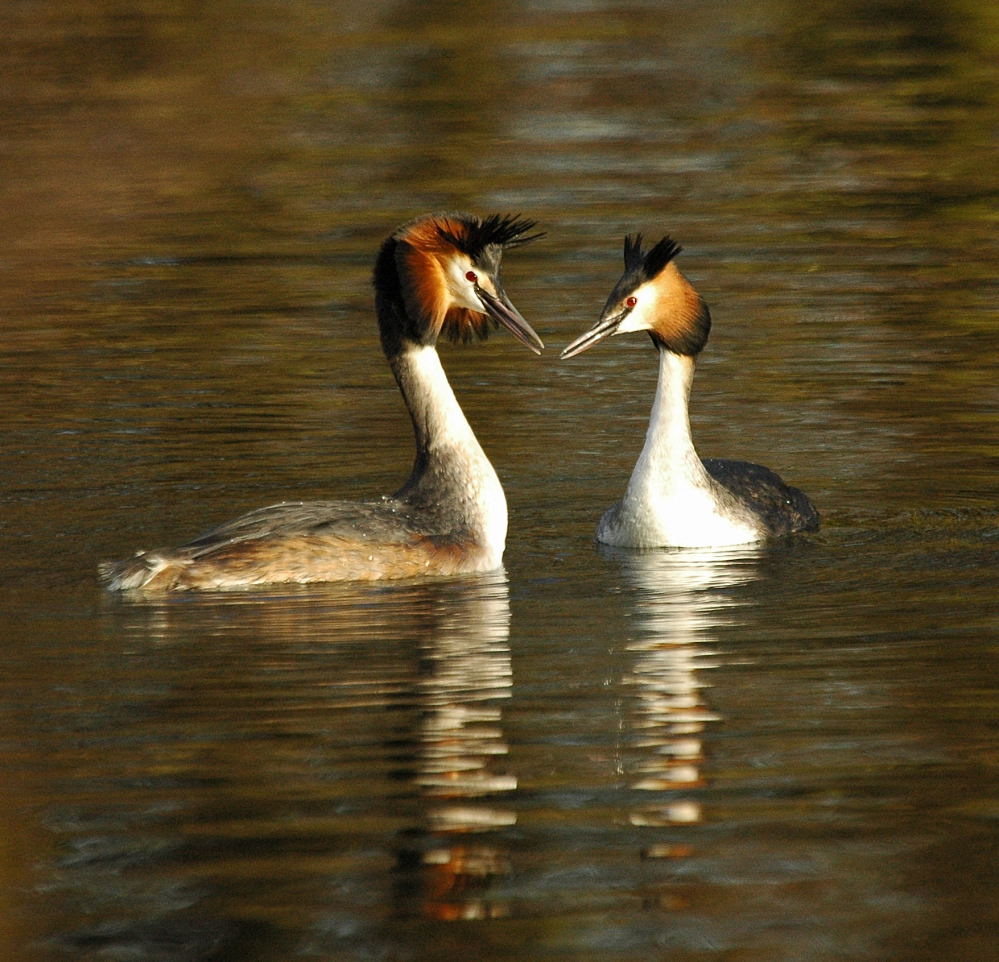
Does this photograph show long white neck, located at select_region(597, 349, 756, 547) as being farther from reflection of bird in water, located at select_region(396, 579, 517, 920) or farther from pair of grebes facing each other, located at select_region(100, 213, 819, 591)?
reflection of bird in water, located at select_region(396, 579, 517, 920)

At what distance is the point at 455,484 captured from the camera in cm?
978

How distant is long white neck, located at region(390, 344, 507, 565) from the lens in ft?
31.7

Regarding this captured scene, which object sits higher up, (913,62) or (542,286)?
(913,62)

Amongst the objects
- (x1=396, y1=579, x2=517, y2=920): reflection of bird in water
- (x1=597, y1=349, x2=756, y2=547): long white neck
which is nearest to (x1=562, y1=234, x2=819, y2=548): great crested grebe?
(x1=597, y1=349, x2=756, y2=547): long white neck

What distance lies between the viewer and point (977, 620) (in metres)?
8.44

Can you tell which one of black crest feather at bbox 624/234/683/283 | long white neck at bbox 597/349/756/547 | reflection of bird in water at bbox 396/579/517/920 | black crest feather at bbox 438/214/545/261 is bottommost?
reflection of bird in water at bbox 396/579/517/920

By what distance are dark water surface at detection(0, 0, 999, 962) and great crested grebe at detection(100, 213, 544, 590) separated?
17 centimetres

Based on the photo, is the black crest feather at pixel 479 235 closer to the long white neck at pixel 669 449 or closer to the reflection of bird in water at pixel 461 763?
the long white neck at pixel 669 449

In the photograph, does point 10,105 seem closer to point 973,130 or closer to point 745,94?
point 745,94

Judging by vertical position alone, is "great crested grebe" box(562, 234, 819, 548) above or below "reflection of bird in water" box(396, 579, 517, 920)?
above

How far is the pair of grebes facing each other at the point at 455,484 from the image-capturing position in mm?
9156

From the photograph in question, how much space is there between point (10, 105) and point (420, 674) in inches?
791

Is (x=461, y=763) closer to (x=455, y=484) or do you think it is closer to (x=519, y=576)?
(x=519, y=576)

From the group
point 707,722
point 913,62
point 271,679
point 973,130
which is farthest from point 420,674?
point 913,62
